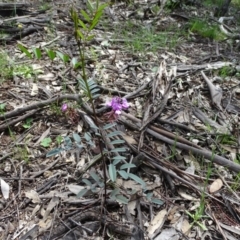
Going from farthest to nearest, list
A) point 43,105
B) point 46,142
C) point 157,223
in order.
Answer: point 43,105 < point 46,142 < point 157,223

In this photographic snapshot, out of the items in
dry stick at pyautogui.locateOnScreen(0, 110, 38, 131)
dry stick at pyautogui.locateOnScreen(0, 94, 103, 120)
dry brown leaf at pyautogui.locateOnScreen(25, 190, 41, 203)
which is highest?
dry stick at pyautogui.locateOnScreen(0, 94, 103, 120)

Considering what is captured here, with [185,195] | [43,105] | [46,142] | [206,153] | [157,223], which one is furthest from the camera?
[43,105]

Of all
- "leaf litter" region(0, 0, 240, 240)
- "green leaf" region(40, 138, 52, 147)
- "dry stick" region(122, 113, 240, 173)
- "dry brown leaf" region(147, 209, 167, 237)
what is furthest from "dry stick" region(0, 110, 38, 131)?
"dry brown leaf" region(147, 209, 167, 237)

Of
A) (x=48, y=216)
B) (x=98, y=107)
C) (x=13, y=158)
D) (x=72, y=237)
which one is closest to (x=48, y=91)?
(x=98, y=107)

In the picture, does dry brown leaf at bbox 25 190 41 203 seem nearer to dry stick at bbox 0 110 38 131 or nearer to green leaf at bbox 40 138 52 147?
green leaf at bbox 40 138 52 147

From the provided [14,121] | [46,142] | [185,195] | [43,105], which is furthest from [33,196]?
[185,195]

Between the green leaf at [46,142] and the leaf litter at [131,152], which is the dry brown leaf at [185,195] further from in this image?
Result: the green leaf at [46,142]

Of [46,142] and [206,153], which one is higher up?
[206,153]

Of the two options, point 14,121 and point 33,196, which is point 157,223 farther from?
point 14,121

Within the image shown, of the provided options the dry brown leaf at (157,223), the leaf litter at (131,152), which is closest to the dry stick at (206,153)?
the leaf litter at (131,152)

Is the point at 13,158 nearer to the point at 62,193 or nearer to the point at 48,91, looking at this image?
the point at 62,193

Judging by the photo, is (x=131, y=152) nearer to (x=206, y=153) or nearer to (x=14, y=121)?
(x=206, y=153)

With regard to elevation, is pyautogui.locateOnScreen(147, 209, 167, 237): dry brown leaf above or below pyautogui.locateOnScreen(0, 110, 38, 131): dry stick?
below

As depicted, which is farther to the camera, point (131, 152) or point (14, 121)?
point (14, 121)
